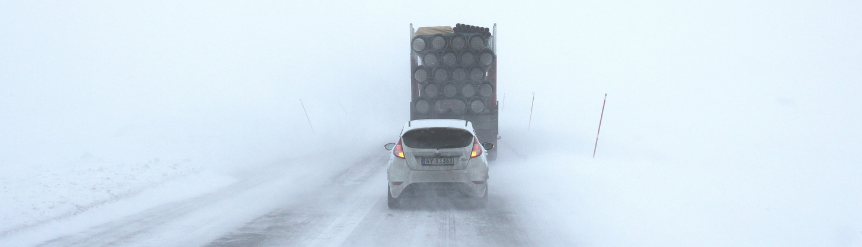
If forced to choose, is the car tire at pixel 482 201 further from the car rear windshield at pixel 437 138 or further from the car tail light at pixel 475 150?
the car rear windshield at pixel 437 138

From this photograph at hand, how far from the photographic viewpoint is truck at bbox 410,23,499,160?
13805mm

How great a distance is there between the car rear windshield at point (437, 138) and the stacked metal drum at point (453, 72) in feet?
19.3

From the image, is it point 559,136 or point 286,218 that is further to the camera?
point 559,136

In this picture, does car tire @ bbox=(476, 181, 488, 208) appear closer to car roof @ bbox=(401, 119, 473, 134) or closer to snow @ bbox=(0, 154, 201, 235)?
car roof @ bbox=(401, 119, 473, 134)

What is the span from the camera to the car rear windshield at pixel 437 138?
796 centimetres

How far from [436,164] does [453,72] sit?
247 inches

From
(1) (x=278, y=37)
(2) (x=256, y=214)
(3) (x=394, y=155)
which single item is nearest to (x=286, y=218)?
(2) (x=256, y=214)

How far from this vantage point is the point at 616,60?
2480 inches

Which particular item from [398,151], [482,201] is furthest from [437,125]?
[482,201]

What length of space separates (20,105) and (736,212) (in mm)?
A: 21193

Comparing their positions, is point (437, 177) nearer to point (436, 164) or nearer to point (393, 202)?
point (436, 164)

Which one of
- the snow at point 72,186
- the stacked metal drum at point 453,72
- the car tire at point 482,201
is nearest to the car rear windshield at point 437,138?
the car tire at point 482,201

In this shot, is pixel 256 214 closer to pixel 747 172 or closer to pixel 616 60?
pixel 747 172

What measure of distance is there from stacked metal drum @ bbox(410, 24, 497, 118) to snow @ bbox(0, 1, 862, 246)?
1773 millimetres
